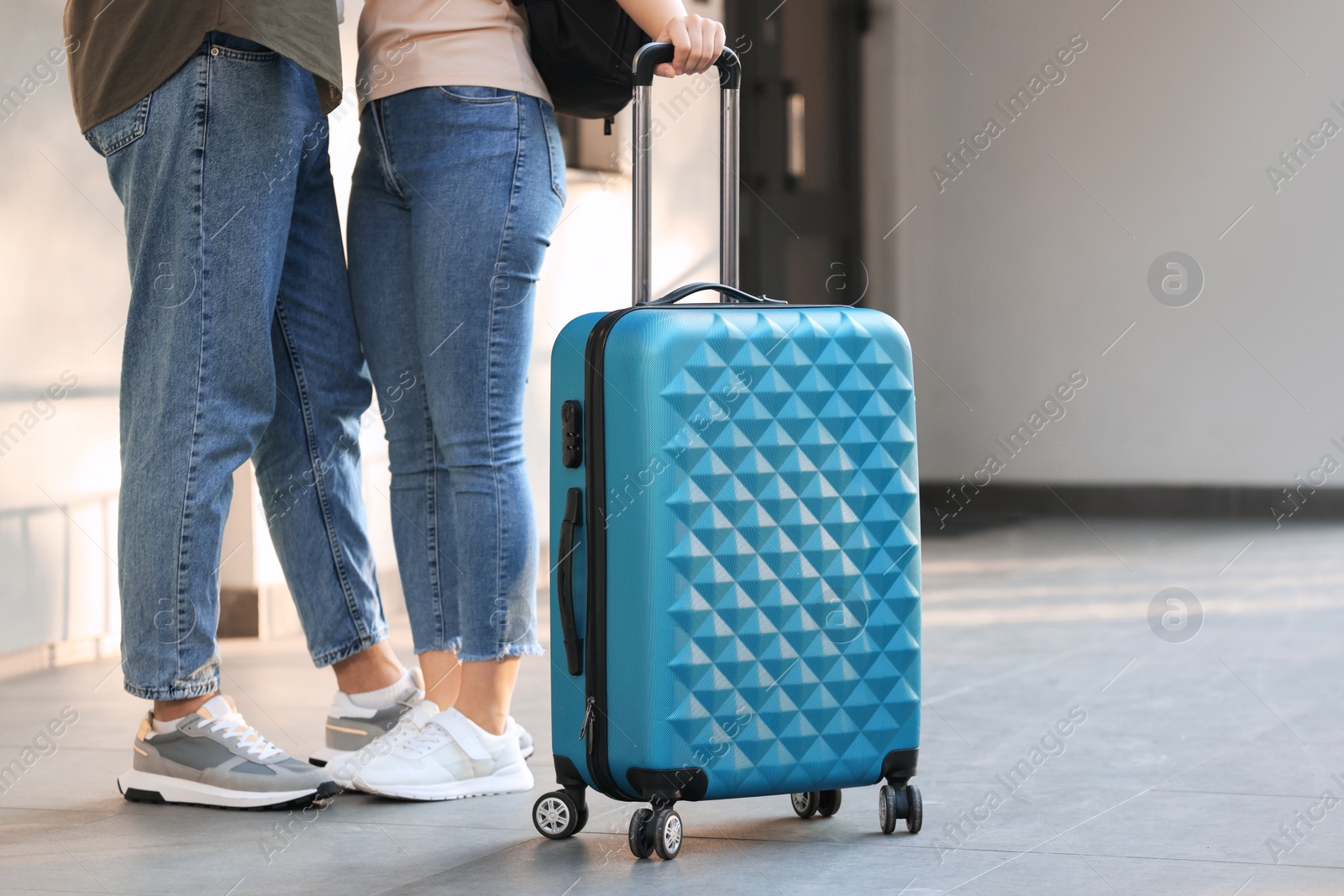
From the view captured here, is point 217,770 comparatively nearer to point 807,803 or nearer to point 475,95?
point 807,803

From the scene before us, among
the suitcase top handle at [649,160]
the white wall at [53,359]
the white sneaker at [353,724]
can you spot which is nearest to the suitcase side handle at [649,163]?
the suitcase top handle at [649,160]

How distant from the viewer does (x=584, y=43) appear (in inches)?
55.4

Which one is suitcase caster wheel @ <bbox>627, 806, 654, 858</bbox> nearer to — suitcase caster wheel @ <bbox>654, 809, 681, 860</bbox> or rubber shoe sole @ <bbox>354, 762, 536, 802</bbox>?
suitcase caster wheel @ <bbox>654, 809, 681, 860</bbox>

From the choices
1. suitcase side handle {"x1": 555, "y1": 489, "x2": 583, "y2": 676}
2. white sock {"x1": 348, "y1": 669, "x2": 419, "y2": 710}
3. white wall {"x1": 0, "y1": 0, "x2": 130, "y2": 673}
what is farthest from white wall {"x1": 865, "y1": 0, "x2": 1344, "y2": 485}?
suitcase side handle {"x1": 555, "y1": 489, "x2": 583, "y2": 676}

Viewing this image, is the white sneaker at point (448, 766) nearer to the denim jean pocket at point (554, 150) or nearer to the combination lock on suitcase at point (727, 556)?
the combination lock on suitcase at point (727, 556)

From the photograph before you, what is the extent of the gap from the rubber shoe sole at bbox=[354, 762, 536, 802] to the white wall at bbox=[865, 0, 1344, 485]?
5474 mm

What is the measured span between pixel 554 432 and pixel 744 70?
233 inches

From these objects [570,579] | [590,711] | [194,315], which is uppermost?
[194,315]

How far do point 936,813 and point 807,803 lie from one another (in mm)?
124

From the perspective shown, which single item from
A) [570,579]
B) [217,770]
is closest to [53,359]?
[217,770]

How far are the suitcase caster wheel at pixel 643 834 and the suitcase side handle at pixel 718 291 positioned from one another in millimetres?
430

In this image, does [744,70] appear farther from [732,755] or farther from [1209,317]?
[732,755]

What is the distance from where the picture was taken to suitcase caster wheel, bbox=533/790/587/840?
1240 mm

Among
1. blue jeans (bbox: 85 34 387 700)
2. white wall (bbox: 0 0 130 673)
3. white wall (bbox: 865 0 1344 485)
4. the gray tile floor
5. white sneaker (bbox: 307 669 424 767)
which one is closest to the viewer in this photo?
the gray tile floor
